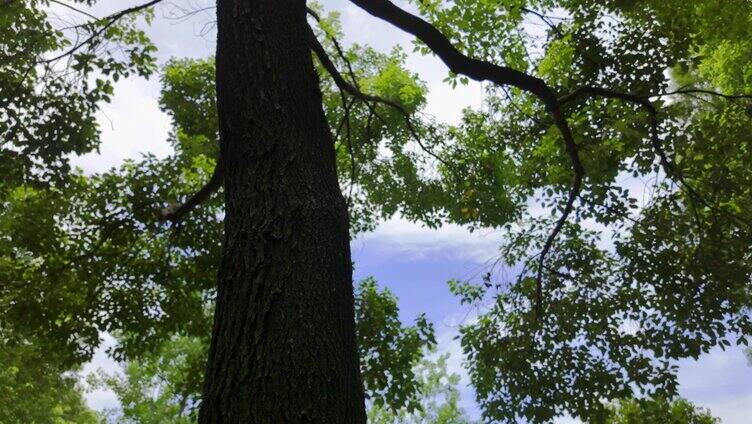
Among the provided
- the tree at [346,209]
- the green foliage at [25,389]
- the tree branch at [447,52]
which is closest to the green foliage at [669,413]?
the tree at [346,209]

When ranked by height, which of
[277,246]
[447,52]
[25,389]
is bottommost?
[277,246]

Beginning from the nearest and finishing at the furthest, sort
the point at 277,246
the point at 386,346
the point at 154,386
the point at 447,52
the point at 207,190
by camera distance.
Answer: the point at 277,246 < the point at 447,52 < the point at 207,190 < the point at 386,346 < the point at 154,386

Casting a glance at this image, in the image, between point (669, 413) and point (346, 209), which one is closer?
point (346, 209)

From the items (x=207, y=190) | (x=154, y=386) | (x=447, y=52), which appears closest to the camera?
(x=447, y=52)

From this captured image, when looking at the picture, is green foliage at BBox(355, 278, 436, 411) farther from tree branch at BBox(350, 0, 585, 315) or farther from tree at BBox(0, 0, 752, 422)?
tree branch at BBox(350, 0, 585, 315)

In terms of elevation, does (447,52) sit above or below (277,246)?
above

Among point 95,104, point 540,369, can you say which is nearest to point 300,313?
point 95,104

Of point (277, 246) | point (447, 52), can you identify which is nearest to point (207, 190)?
point (447, 52)

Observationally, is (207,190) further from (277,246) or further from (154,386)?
(154,386)

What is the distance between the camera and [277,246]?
2002mm

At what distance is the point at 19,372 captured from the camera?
1269 centimetres

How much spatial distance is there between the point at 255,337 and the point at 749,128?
7.27m

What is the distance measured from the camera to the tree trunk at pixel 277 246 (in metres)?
1.71

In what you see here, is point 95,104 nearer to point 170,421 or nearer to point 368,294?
point 368,294
